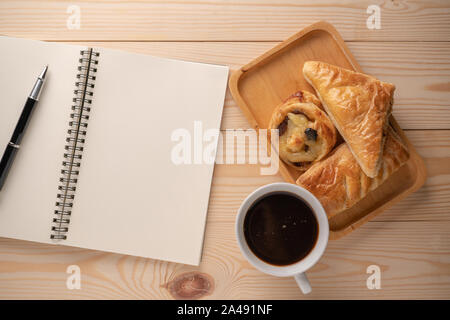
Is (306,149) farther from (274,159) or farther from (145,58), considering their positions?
(145,58)

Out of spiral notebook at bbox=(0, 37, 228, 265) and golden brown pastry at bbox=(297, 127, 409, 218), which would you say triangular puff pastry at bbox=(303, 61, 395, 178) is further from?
spiral notebook at bbox=(0, 37, 228, 265)

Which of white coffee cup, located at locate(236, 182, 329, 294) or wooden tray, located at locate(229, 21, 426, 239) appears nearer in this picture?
white coffee cup, located at locate(236, 182, 329, 294)

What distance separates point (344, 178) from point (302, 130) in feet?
0.53

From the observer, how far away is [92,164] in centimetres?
95

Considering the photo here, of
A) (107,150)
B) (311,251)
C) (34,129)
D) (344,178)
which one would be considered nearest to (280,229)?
(311,251)

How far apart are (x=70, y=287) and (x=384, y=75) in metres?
1.07

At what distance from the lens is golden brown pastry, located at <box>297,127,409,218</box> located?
2.78ft

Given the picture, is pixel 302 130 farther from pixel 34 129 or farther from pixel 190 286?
pixel 34 129

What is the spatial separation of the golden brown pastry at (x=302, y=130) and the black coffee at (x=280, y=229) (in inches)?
5.6

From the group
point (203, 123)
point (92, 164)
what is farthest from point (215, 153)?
point (92, 164)

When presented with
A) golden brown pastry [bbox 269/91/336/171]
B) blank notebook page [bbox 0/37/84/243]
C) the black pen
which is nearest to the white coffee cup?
golden brown pastry [bbox 269/91/336/171]

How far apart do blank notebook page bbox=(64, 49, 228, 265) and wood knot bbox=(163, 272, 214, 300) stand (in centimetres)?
5

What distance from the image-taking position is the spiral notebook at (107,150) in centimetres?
94

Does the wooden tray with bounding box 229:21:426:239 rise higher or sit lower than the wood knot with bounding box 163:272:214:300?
higher
